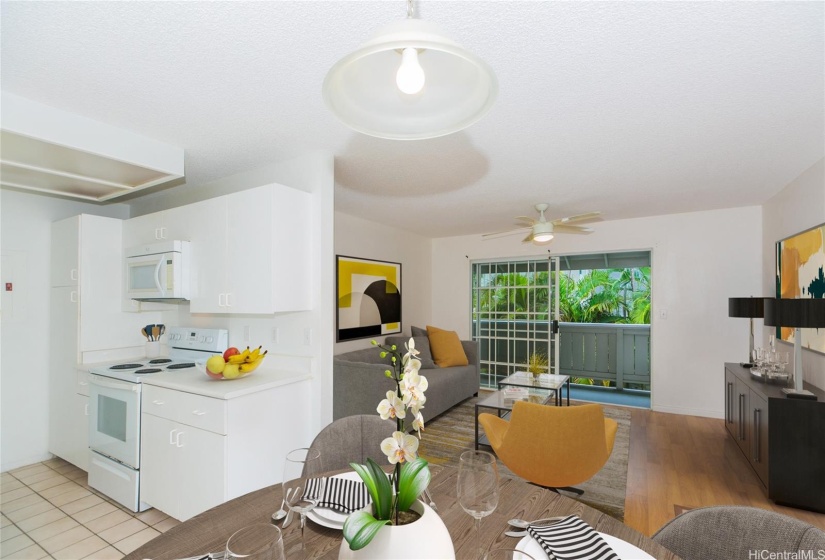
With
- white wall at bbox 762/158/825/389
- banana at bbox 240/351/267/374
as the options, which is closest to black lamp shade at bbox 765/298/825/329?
white wall at bbox 762/158/825/389

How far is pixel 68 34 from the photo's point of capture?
1.49 m

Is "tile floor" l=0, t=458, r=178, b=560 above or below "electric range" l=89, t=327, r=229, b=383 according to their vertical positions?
below

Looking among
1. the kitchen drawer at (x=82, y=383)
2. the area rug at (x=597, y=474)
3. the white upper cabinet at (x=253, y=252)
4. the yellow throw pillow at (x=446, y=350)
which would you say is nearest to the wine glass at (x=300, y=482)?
the white upper cabinet at (x=253, y=252)

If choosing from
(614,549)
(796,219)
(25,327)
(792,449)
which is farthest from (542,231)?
(25,327)

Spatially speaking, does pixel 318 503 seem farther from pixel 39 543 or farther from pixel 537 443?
pixel 39 543

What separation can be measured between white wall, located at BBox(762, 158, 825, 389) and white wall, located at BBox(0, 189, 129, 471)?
619 cm

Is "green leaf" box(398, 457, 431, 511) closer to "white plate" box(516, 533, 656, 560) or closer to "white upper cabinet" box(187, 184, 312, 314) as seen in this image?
"white plate" box(516, 533, 656, 560)

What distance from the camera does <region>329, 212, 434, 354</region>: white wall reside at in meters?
4.69

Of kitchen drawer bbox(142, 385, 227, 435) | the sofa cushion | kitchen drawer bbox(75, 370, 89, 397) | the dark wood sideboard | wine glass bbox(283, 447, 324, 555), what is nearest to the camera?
wine glass bbox(283, 447, 324, 555)

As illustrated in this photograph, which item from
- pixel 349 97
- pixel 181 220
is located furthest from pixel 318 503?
pixel 181 220

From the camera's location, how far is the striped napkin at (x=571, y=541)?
95cm

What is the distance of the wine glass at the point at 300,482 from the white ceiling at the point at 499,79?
1465mm

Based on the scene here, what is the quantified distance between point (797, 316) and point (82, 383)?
199 inches

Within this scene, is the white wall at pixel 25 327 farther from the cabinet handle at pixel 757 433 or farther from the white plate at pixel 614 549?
the cabinet handle at pixel 757 433
